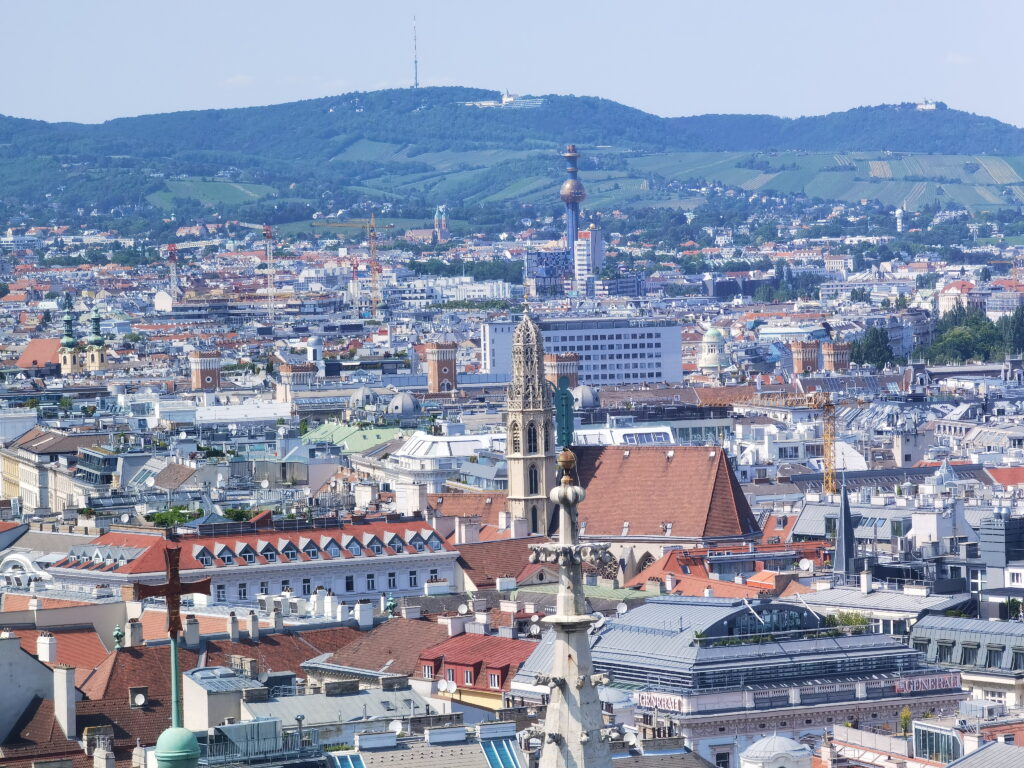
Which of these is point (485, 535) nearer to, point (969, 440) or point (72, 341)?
point (969, 440)

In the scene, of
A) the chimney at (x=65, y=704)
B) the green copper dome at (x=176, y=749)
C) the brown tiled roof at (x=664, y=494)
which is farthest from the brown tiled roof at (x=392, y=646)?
the green copper dome at (x=176, y=749)

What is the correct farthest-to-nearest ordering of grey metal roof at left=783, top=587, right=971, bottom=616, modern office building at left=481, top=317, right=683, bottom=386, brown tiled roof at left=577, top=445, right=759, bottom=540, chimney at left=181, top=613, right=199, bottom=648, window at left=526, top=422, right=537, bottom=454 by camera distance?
modern office building at left=481, top=317, right=683, bottom=386 < window at left=526, top=422, right=537, bottom=454 < brown tiled roof at left=577, top=445, right=759, bottom=540 < grey metal roof at left=783, top=587, right=971, bottom=616 < chimney at left=181, top=613, right=199, bottom=648

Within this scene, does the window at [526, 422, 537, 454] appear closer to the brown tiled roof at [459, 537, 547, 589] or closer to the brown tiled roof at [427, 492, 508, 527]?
the brown tiled roof at [427, 492, 508, 527]

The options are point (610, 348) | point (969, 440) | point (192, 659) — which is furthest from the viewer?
point (610, 348)

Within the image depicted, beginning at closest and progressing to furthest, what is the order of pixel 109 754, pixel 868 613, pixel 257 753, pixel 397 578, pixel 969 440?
pixel 257 753
pixel 109 754
pixel 868 613
pixel 397 578
pixel 969 440

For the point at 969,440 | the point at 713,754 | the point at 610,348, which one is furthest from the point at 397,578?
the point at 610,348

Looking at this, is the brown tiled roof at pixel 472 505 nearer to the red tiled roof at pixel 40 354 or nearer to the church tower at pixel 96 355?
the church tower at pixel 96 355

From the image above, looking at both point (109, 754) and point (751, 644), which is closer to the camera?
Answer: point (109, 754)

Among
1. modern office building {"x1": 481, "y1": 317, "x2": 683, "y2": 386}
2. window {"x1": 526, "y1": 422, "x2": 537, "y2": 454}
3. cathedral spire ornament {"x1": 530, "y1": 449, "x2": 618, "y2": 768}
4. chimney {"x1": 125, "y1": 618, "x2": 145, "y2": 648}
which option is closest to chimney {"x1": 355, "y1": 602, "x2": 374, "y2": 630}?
chimney {"x1": 125, "y1": 618, "x2": 145, "y2": 648}
